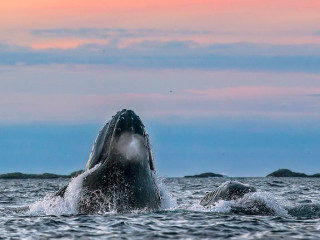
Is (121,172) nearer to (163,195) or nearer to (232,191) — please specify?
(163,195)

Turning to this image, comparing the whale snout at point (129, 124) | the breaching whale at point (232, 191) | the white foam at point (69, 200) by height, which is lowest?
the white foam at point (69, 200)

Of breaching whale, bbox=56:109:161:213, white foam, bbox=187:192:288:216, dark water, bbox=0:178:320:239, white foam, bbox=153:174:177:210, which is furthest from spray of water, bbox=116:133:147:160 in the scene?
white foam, bbox=187:192:288:216

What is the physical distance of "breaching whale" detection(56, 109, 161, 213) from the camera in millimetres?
16391

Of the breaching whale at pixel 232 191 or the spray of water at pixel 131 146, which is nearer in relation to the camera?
Answer: the spray of water at pixel 131 146

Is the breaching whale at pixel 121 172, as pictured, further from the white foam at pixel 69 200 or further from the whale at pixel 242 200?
the whale at pixel 242 200

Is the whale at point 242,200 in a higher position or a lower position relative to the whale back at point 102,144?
lower

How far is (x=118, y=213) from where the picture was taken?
660 inches

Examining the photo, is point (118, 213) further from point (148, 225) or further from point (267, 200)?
point (267, 200)

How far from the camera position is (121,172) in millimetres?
16391

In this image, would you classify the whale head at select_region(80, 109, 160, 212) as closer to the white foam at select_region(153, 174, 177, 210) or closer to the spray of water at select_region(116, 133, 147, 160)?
the spray of water at select_region(116, 133, 147, 160)

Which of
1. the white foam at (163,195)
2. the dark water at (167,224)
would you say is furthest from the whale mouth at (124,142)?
the dark water at (167,224)

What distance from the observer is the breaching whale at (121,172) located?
16391 millimetres

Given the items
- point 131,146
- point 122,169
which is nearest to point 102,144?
point 131,146

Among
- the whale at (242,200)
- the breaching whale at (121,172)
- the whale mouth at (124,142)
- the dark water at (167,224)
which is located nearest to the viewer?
the dark water at (167,224)
